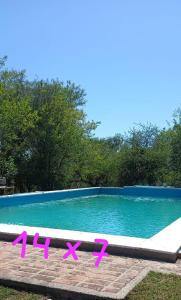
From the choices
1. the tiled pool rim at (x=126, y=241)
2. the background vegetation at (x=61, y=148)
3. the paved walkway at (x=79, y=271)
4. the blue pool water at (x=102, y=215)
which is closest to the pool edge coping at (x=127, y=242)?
the tiled pool rim at (x=126, y=241)

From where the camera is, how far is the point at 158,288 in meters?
4.35

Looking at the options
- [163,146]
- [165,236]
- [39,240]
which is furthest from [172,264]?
[163,146]

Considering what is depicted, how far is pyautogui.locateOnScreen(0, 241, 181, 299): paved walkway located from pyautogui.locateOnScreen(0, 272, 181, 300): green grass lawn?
0.33ft

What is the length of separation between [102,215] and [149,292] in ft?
29.5

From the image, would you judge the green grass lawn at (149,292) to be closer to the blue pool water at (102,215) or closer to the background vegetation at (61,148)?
the blue pool water at (102,215)

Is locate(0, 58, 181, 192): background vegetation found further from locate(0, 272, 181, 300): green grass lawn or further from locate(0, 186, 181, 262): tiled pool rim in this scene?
locate(0, 272, 181, 300): green grass lawn

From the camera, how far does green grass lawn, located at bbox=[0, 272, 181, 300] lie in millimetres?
4102

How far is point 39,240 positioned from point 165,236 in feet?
6.87

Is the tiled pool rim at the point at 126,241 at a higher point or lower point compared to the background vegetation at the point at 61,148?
lower

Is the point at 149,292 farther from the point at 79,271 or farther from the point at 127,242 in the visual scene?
the point at 127,242

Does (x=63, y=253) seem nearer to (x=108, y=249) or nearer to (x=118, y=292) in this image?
(x=108, y=249)

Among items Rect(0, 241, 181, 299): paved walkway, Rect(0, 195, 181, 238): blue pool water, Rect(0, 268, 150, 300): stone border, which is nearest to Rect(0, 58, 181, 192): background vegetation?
Rect(0, 195, 181, 238): blue pool water

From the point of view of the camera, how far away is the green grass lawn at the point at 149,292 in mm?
4102

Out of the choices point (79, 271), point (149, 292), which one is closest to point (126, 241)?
point (79, 271)
